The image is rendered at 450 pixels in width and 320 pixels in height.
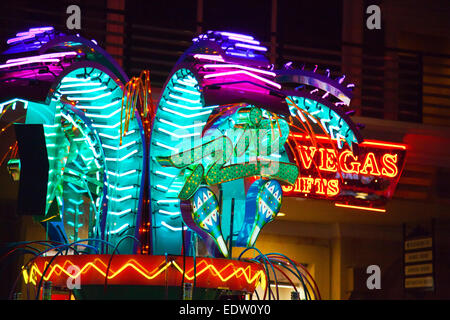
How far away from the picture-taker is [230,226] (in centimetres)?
613

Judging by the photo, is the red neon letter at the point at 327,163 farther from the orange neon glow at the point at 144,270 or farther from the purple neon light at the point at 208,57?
the orange neon glow at the point at 144,270

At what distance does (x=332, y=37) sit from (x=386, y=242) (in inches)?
160

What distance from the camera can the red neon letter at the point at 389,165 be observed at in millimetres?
11281

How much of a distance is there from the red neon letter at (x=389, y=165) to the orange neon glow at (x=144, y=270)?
6.06 metres

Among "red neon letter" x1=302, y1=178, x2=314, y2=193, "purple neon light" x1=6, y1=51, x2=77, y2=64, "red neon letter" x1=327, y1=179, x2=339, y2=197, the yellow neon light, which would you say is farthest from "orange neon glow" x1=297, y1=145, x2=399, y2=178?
"purple neon light" x1=6, y1=51, x2=77, y2=64

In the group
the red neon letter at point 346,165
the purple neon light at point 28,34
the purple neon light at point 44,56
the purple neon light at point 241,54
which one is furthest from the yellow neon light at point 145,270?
the red neon letter at point 346,165

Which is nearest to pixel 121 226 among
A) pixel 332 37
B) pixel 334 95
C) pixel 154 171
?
pixel 154 171

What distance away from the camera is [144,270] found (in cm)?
545

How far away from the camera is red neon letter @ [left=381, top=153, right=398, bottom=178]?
11.3 m

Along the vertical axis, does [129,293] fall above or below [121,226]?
below
